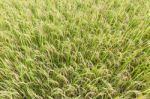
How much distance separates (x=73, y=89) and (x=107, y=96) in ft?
0.55

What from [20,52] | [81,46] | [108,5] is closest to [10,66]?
[20,52]

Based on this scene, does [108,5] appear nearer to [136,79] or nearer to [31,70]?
[136,79]

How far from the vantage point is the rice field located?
53.4 inches

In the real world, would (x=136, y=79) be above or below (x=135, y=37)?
below

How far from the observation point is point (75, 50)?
4.83 ft

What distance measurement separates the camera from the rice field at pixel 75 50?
1.36 metres

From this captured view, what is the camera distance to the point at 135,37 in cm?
154

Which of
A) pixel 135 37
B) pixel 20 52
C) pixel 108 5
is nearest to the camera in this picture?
pixel 20 52

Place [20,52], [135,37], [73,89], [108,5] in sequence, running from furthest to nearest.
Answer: [108,5], [135,37], [20,52], [73,89]

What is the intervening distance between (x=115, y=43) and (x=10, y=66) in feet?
1.81

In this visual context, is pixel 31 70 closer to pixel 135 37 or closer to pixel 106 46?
pixel 106 46

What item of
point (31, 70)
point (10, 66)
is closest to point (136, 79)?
point (31, 70)

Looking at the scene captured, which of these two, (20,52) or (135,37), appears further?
(135,37)

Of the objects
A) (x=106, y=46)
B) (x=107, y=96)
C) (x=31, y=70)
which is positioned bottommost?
(x=107, y=96)
